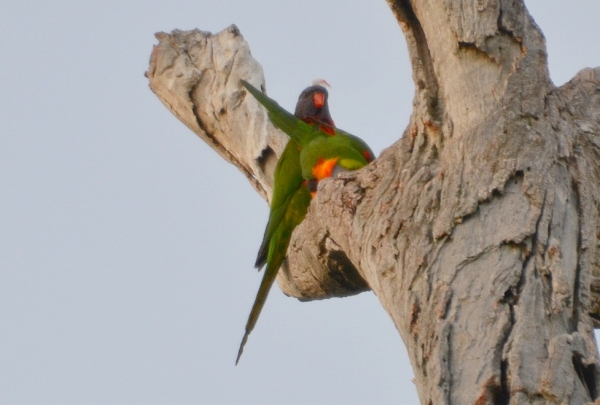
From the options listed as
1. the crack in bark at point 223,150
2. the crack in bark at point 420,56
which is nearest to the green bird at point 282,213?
the crack in bark at point 223,150

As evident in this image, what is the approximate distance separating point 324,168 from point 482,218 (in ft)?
4.94

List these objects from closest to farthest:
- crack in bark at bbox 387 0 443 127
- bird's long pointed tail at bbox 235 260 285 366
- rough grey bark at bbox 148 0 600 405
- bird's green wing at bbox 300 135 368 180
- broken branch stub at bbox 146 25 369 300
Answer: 1. rough grey bark at bbox 148 0 600 405
2. crack in bark at bbox 387 0 443 127
3. bird's green wing at bbox 300 135 368 180
4. bird's long pointed tail at bbox 235 260 285 366
5. broken branch stub at bbox 146 25 369 300

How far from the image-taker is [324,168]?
3.79 metres

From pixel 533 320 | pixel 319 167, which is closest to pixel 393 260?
pixel 533 320

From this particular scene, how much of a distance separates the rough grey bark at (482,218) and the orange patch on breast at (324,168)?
52cm

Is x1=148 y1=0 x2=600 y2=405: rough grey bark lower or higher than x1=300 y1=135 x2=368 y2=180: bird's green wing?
lower

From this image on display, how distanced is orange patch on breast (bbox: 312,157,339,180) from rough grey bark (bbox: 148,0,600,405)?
0.52 metres

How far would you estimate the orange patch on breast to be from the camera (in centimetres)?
376

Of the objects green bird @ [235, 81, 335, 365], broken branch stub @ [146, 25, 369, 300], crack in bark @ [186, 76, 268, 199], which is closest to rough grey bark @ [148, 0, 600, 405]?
green bird @ [235, 81, 335, 365]

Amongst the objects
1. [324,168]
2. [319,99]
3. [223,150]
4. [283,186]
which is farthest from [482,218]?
[319,99]

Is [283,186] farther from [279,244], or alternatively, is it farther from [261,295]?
[261,295]

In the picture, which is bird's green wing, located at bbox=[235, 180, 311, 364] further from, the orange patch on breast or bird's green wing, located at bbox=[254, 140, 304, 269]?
the orange patch on breast

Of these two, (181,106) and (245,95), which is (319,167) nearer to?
(245,95)

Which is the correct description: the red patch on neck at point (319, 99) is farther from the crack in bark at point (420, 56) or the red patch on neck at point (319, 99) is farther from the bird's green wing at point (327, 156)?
the crack in bark at point (420, 56)
